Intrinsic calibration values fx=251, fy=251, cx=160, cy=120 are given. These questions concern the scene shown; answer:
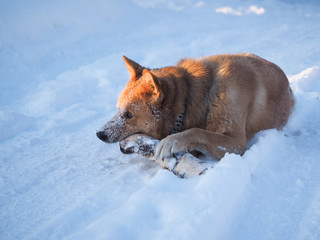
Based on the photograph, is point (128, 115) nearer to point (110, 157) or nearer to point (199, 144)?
point (110, 157)

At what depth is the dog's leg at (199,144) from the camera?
236cm

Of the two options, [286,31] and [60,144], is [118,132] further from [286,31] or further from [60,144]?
[286,31]

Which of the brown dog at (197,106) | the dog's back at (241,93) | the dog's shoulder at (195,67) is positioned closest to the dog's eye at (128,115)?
the brown dog at (197,106)

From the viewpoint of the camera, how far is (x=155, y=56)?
249 inches

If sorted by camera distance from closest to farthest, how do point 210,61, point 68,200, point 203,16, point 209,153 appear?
point 68,200, point 209,153, point 210,61, point 203,16

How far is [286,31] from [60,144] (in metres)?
7.62

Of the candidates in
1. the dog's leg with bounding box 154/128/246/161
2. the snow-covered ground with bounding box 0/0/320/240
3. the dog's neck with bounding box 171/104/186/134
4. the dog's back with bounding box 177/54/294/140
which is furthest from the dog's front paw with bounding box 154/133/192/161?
the dog's back with bounding box 177/54/294/140

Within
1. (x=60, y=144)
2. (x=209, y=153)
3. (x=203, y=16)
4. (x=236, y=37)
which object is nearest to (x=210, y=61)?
(x=209, y=153)

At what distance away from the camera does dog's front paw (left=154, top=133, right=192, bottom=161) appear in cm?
234

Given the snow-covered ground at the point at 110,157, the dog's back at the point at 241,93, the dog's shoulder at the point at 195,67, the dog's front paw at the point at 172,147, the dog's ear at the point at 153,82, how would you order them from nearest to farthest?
the snow-covered ground at the point at 110,157 → the dog's front paw at the point at 172,147 → the dog's ear at the point at 153,82 → the dog's back at the point at 241,93 → the dog's shoulder at the point at 195,67

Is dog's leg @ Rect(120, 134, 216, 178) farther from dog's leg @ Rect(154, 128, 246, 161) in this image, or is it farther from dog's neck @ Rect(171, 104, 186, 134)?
dog's neck @ Rect(171, 104, 186, 134)

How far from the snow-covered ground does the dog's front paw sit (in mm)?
194

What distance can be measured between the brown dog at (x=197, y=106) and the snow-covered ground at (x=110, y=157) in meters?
0.29

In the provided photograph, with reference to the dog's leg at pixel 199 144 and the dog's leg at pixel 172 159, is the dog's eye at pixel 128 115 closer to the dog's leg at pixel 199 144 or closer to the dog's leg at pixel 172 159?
the dog's leg at pixel 172 159
